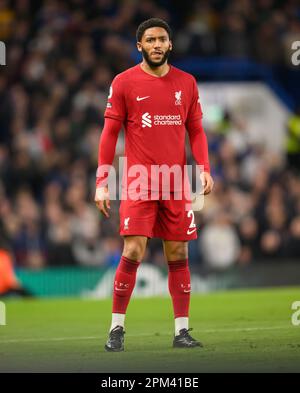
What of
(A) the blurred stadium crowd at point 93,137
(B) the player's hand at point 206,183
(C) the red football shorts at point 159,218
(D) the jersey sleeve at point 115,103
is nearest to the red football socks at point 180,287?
(C) the red football shorts at point 159,218

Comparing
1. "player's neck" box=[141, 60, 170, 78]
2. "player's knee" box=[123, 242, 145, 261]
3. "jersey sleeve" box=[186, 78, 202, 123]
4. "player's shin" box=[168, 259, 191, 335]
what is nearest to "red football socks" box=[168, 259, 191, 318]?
"player's shin" box=[168, 259, 191, 335]

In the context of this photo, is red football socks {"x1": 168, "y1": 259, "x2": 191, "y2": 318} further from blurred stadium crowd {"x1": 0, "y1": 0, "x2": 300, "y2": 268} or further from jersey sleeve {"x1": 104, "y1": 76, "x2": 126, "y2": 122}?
blurred stadium crowd {"x1": 0, "y1": 0, "x2": 300, "y2": 268}

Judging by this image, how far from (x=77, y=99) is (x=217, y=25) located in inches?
126

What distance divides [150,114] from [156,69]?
0.35m

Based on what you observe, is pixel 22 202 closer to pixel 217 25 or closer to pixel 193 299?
pixel 193 299

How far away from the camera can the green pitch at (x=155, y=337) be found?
8.08 m

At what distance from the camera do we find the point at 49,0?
19922 millimetres

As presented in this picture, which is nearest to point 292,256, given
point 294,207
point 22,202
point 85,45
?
point 294,207

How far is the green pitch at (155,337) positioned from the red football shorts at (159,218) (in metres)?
0.86

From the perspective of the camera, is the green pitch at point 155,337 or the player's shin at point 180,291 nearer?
the green pitch at point 155,337

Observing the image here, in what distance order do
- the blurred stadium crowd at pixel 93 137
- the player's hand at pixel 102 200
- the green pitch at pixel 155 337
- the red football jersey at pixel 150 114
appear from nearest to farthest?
the green pitch at pixel 155 337 < the player's hand at pixel 102 200 < the red football jersey at pixel 150 114 < the blurred stadium crowd at pixel 93 137

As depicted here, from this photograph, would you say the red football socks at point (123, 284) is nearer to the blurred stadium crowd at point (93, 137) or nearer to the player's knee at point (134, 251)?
the player's knee at point (134, 251)

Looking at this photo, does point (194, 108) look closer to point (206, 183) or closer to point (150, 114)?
point (150, 114)

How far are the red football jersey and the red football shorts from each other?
0.56 ft
